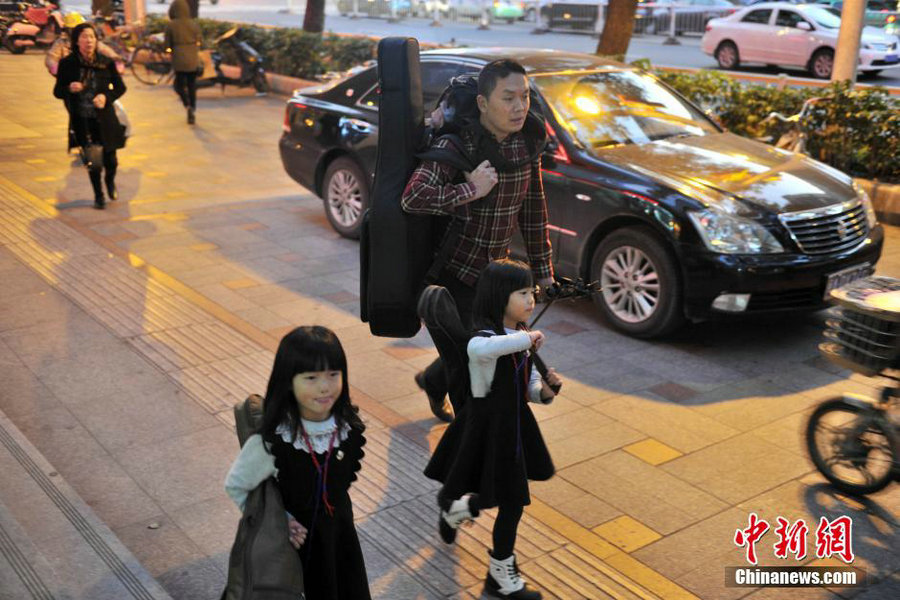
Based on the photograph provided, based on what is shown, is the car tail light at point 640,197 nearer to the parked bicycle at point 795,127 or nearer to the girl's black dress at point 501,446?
the girl's black dress at point 501,446

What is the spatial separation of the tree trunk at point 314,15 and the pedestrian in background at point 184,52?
550 centimetres

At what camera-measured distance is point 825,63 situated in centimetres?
2095

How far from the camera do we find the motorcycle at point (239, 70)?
17.6 m

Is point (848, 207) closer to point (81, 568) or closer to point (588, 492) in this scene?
point (588, 492)

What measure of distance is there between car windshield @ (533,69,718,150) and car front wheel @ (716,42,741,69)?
15.6 metres

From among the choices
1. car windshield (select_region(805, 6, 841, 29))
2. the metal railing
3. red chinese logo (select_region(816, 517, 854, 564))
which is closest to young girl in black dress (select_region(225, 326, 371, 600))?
red chinese logo (select_region(816, 517, 854, 564))

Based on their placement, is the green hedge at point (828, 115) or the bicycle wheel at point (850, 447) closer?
the bicycle wheel at point (850, 447)

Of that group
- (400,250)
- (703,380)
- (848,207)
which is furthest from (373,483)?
(848,207)

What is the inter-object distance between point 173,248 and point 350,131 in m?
1.73

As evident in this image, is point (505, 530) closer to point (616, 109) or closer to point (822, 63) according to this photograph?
point (616, 109)

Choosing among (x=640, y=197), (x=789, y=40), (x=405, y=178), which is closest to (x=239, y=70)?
(x=789, y=40)

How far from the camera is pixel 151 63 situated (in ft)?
62.0

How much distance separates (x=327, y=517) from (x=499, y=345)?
0.88m

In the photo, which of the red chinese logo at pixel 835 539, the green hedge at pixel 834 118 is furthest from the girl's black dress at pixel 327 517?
the green hedge at pixel 834 118
